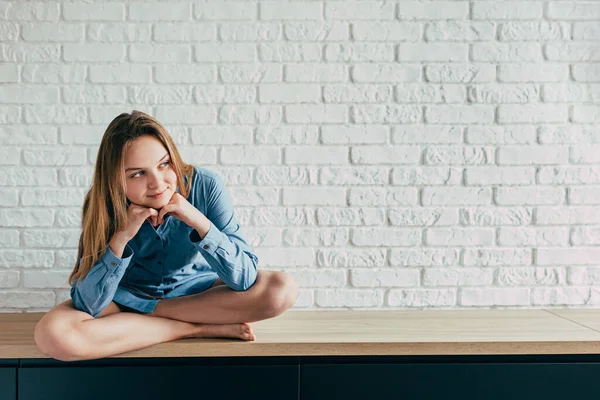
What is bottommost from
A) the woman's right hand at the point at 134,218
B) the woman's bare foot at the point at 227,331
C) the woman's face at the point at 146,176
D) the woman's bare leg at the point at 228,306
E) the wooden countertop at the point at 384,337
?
the wooden countertop at the point at 384,337

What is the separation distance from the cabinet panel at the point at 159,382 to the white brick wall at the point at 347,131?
57 cm

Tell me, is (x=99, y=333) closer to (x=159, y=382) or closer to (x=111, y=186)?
(x=159, y=382)

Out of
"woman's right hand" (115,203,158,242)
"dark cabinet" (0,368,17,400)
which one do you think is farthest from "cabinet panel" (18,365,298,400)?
"woman's right hand" (115,203,158,242)

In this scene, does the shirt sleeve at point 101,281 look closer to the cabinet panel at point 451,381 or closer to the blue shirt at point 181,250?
the blue shirt at point 181,250

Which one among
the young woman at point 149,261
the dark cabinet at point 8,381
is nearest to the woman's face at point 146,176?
the young woman at point 149,261

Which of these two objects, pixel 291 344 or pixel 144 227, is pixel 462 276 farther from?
pixel 144 227

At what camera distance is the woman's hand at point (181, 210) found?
72.4 inches

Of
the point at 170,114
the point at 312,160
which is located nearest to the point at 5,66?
the point at 170,114

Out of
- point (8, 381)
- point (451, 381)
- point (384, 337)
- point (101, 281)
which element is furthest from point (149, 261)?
point (451, 381)

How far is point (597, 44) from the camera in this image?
97.5 inches

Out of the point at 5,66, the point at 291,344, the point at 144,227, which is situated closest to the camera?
the point at 291,344

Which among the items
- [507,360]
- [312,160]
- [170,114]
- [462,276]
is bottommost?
[507,360]

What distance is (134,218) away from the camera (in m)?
1.85

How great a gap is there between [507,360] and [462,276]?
55 centimetres
